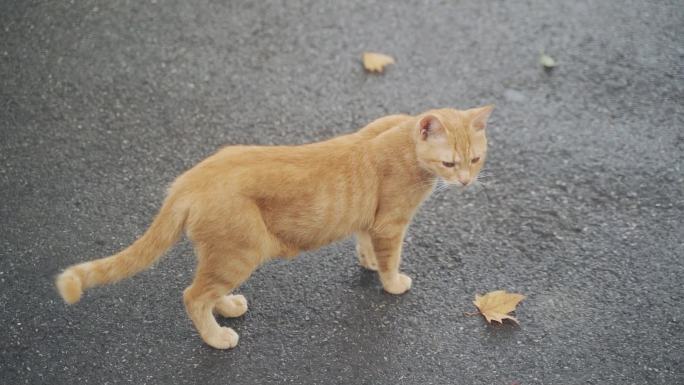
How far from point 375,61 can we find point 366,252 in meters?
1.93

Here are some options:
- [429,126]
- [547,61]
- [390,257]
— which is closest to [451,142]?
[429,126]

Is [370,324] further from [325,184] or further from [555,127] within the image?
[555,127]

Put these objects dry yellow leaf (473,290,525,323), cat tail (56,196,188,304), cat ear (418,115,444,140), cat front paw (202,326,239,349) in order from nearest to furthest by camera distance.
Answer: cat tail (56,196,188,304), cat ear (418,115,444,140), cat front paw (202,326,239,349), dry yellow leaf (473,290,525,323)

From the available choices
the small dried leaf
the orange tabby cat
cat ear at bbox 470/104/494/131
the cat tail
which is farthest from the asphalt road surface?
cat ear at bbox 470/104/494/131

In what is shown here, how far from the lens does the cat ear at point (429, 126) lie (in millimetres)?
3162

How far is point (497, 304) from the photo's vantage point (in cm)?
361

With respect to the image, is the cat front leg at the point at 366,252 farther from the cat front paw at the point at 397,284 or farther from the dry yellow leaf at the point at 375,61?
the dry yellow leaf at the point at 375,61

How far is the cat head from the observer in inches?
127

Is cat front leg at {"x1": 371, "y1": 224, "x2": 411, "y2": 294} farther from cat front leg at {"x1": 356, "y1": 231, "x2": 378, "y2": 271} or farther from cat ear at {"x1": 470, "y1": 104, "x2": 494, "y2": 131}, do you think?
cat ear at {"x1": 470, "y1": 104, "x2": 494, "y2": 131}

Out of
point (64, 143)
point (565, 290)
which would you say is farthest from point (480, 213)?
point (64, 143)

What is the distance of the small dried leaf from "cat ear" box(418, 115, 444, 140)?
2.34 m

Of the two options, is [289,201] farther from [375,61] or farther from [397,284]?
[375,61]

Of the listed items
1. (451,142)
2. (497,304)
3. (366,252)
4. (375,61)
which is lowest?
(497,304)

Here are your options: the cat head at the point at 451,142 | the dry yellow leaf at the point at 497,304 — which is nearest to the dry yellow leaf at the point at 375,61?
the cat head at the point at 451,142
